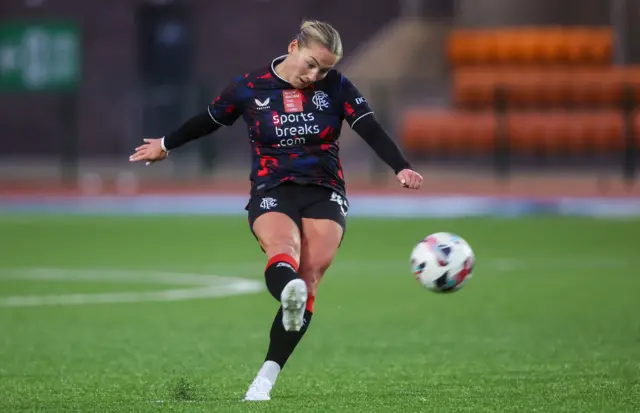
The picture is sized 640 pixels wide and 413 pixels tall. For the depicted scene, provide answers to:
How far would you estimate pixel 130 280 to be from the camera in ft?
45.5

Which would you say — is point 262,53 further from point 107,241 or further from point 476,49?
point 107,241

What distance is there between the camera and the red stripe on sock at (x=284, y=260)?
6.70 metres

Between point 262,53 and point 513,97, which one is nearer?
point 513,97

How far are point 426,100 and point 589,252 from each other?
12666 mm

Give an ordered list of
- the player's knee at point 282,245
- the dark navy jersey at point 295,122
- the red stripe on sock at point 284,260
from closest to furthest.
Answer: the red stripe on sock at point 284,260, the player's knee at point 282,245, the dark navy jersey at point 295,122

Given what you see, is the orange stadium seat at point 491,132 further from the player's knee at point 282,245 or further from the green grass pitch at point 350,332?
the player's knee at point 282,245

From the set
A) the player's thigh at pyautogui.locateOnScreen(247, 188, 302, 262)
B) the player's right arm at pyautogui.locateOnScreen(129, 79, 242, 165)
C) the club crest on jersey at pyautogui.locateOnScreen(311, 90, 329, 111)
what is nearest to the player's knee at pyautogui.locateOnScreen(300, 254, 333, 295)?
the player's thigh at pyautogui.locateOnScreen(247, 188, 302, 262)

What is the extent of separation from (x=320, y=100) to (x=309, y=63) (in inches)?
11.0

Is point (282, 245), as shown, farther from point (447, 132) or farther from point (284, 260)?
point (447, 132)

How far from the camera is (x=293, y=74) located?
7.13m

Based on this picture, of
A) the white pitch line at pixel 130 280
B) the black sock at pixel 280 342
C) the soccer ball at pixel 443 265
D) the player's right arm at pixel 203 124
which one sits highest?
the player's right arm at pixel 203 124

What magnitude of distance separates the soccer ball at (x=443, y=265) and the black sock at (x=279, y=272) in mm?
754

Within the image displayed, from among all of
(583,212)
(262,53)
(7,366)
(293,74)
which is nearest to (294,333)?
(293,74)

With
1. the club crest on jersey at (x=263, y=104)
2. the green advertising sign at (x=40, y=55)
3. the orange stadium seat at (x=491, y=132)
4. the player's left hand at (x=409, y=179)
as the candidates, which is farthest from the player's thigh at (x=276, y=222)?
the green advertising sign at (x=40, y=55)
